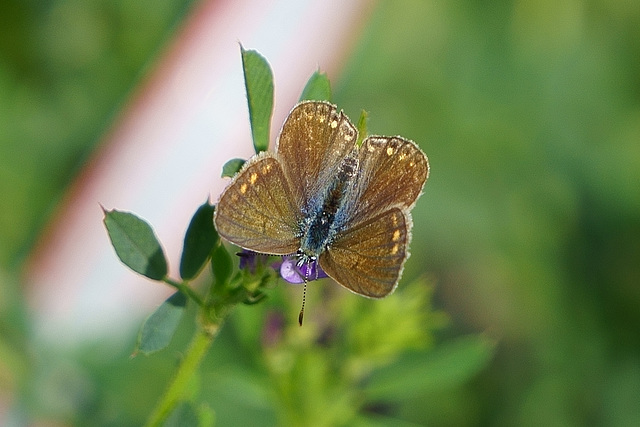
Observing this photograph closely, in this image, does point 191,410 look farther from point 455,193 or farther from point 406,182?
point 455,193

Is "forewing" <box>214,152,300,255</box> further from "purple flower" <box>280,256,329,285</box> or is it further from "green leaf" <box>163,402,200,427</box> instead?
"green leaf" <box>163,402,200,427</box>

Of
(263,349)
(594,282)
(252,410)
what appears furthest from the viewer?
(594,282)

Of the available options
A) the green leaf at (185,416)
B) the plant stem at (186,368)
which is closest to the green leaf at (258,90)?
the plant stem at (186,368)

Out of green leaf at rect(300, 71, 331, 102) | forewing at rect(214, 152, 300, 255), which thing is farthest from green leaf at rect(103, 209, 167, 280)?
green leaf at rect(300, 71, 331, 102)

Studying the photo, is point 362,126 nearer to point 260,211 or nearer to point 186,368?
point 260,211

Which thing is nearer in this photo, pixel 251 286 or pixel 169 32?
pixel 251 286

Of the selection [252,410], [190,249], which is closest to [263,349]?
[252,410]
